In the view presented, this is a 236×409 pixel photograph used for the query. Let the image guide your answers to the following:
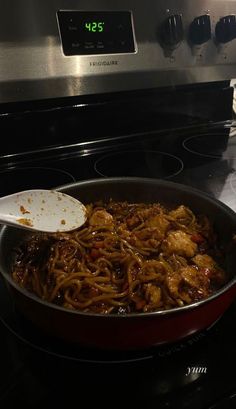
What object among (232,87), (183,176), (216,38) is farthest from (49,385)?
(232,87)

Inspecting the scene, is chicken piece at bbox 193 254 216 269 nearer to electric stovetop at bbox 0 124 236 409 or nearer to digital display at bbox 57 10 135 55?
electric stovetop at bbox 0 124 236 409

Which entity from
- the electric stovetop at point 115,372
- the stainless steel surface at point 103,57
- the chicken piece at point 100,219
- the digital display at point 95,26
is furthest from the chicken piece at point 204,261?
the digital display at point 95,26

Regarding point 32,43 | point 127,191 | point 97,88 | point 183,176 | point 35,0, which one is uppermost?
point 35,0

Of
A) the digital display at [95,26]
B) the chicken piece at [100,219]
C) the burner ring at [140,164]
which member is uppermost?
the digital display at [95,26]

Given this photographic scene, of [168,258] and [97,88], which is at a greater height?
[97,88]

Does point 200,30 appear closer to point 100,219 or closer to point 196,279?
point 100,219

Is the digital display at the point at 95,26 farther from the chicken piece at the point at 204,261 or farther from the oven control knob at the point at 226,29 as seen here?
the chicken piece at the point at 204,261

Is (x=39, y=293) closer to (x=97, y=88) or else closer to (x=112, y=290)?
(x=112, y=290)
